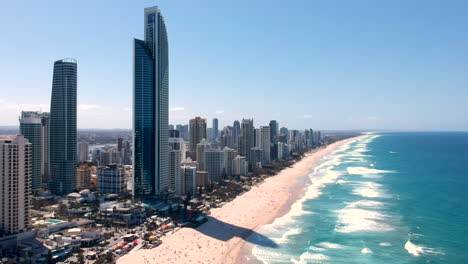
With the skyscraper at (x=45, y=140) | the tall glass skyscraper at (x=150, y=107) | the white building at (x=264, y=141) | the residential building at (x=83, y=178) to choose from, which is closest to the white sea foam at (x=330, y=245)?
the tall glass skyscraper at (x=150, y=107)

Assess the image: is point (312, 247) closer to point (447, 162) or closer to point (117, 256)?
point (117, 256)

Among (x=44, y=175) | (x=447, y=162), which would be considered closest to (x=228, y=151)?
(x=44, y=175)

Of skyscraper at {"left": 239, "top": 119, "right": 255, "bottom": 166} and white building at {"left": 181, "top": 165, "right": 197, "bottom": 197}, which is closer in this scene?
white building at {"left": 181, "top": 165, "right": 197, "bottom": 197}

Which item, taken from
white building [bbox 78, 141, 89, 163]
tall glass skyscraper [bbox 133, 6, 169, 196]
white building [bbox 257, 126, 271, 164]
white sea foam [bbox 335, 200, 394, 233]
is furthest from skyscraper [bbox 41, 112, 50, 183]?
white sea foam [bbox 335, 200, 394, 233]

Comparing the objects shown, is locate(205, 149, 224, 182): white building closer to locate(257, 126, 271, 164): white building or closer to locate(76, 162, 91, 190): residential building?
locate(76, 162, 91, 190): residential building

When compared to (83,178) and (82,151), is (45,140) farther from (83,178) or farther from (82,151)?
(82,151)
